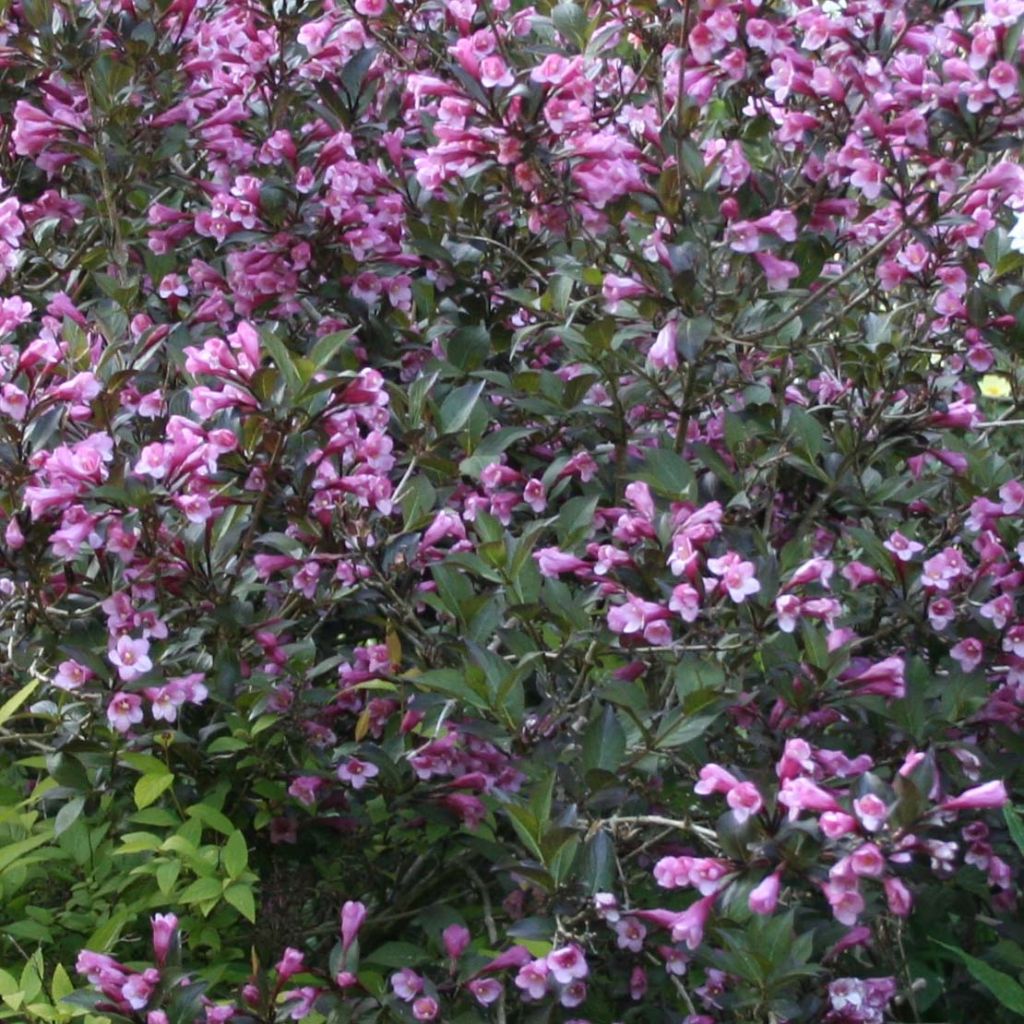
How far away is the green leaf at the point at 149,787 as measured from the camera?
102 inches

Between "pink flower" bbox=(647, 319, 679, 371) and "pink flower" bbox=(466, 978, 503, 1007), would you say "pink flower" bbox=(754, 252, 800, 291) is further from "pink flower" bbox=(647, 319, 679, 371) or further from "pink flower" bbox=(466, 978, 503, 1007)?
"pink flower" bbox=(466, 978, 503, 1007)

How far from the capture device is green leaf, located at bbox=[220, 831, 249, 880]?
104 inches

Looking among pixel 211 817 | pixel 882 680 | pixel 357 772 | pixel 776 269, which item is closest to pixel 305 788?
pixel 357 772

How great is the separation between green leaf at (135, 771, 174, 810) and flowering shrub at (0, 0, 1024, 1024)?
26mm

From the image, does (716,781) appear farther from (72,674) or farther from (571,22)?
(571,22)

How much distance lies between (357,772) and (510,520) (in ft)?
1.84

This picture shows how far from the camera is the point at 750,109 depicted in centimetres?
322

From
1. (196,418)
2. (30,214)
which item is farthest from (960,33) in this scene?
(30,214)

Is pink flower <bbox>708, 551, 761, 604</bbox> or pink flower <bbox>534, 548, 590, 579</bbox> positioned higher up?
pink flower <bbox>708, 551, 761, 604</bbox>

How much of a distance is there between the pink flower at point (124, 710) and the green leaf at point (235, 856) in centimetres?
26

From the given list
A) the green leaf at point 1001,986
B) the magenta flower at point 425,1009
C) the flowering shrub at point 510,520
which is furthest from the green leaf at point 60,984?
the green leaf at point 1001,986

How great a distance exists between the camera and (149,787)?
2613 mm

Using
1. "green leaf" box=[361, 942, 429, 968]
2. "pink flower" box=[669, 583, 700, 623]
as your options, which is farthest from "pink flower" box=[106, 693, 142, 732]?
"pink flower" box=[669, 583, 700, 623]

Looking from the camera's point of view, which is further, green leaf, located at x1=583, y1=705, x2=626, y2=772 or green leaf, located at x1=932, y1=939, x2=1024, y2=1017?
green leaf, located at x1=932, y1=939, x2=1024, y2=1017
